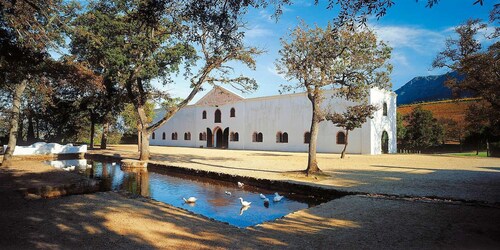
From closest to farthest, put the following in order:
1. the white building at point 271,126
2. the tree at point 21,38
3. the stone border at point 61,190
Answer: the tree at point 21,38 < the stone border at point 61,190 < the white building at point 271,126

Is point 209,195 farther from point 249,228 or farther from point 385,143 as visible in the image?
point 385,143

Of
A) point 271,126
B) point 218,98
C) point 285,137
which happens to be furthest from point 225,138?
point 285,137

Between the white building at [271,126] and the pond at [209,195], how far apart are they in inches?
275

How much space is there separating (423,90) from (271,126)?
6584 centimetres

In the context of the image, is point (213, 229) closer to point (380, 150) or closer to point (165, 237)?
point (165, 237)

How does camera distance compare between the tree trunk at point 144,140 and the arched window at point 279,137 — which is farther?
the arched window at point 279,137

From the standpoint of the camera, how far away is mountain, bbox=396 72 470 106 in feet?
228

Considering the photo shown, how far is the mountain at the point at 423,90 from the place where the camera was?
6938 cm

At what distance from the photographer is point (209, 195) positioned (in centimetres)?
846

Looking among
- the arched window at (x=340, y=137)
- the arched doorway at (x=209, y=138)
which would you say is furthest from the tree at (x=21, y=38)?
the arched doorway at (x=209, y=138)

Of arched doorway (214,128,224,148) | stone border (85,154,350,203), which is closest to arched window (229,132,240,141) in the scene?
arched doorway (214,128,224,148)

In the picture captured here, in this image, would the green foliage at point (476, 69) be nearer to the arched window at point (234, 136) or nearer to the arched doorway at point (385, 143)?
the arched doorway at point (385, 143)

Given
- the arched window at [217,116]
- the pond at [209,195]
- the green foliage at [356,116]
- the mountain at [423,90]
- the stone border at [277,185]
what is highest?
the mountain at [423,90]

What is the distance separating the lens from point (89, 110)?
78.8 feet
